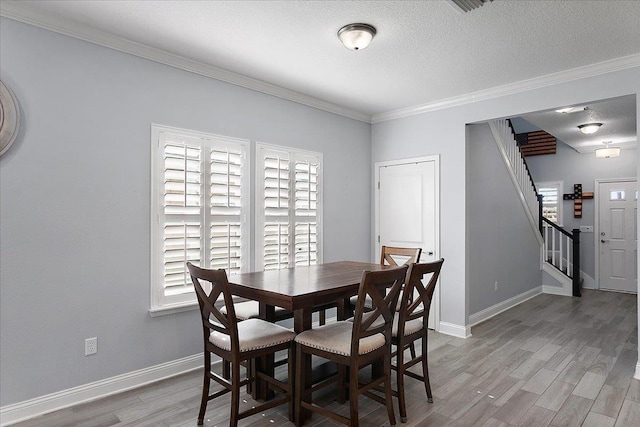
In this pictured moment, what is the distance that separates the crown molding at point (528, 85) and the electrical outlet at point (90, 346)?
4135 mm

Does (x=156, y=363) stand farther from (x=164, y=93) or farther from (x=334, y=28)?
(x=334, y=28)

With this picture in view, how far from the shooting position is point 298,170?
4.29m

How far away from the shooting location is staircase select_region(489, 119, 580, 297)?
5.84 metres

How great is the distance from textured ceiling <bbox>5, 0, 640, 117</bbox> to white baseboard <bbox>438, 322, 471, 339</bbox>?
2.73 meters

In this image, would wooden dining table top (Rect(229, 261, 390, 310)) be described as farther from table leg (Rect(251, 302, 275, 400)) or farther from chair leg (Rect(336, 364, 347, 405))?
chair leg (Rect(336, 364, 347, 405))

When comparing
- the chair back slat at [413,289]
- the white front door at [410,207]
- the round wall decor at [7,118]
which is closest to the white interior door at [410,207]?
the white front door at [410,207]

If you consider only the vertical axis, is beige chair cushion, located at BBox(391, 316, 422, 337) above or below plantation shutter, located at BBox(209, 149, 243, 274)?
below

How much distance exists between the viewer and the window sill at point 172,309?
309 cm

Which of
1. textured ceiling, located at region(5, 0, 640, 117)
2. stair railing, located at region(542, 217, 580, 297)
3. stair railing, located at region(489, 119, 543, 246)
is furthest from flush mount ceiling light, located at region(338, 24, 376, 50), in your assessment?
stair railing, located at region(542, 217, 580, 297)

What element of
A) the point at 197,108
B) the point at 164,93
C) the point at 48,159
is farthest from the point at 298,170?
the point at 48,159

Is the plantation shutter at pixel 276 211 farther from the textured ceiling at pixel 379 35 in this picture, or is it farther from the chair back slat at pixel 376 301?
the chair back slat at pixel 376 301

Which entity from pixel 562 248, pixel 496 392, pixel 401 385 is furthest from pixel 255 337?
pixel 562 248

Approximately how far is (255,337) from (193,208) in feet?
4.73

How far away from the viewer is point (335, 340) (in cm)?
231
